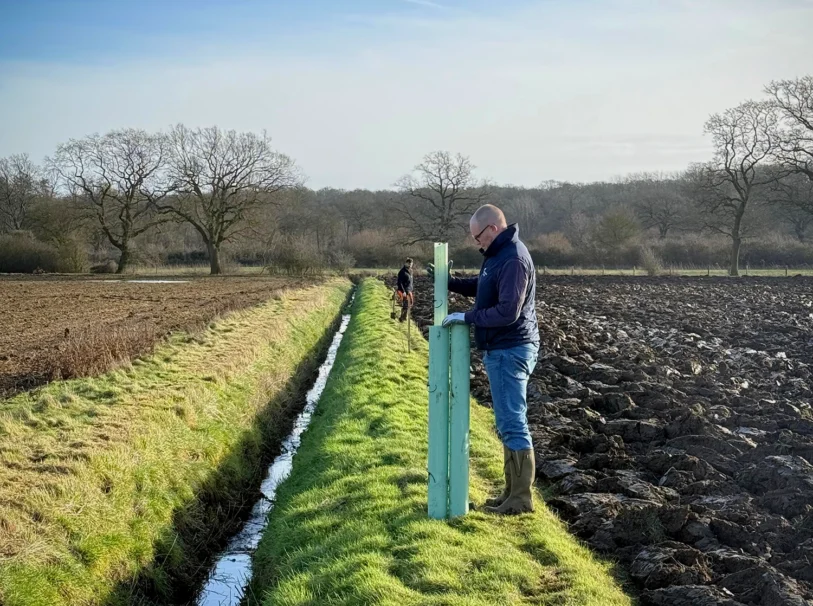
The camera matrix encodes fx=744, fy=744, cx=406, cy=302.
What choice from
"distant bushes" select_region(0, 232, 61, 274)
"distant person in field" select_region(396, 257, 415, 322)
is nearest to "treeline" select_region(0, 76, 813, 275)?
"distant bushes" select_region(0, 232, 61, 274)

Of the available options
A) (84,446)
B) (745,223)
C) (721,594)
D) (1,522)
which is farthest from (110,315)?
(745,223)

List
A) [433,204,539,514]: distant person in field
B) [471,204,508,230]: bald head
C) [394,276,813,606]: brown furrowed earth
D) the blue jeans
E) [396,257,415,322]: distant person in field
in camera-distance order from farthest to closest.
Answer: [396,257,415,322]: distant person in field < the blue jeans < [471,204,508,230]: bald head < [433,204,539,514]: distant person in field < [394,276,813,606]: brown furrowed earth

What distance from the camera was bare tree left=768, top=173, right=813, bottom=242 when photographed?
5296cm

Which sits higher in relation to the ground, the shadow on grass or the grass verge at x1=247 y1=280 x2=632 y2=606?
the grass verge at x1=247 y1=280 x2=632 y2=606

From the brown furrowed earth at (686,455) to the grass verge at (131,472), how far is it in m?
3.98

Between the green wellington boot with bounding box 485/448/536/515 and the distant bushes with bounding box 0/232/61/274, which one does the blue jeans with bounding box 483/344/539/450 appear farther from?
the distant bushes with bounding box 0/232/61/274

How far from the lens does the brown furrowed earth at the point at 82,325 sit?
512 inches

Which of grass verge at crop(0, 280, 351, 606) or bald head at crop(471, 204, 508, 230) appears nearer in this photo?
bald head at crop(471, 204, 508, 230)

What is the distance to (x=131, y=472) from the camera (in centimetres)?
844

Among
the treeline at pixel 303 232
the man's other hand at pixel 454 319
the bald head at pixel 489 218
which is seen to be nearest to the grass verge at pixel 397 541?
the man's other hand at pixel 454 319

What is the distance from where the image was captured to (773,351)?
1669cm

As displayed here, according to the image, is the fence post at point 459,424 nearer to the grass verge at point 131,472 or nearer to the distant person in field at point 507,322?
the distant person in field at point 507,322

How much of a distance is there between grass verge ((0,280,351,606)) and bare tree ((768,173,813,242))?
49.1 meters

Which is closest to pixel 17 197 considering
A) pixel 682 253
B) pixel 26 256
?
pixel 26 256
